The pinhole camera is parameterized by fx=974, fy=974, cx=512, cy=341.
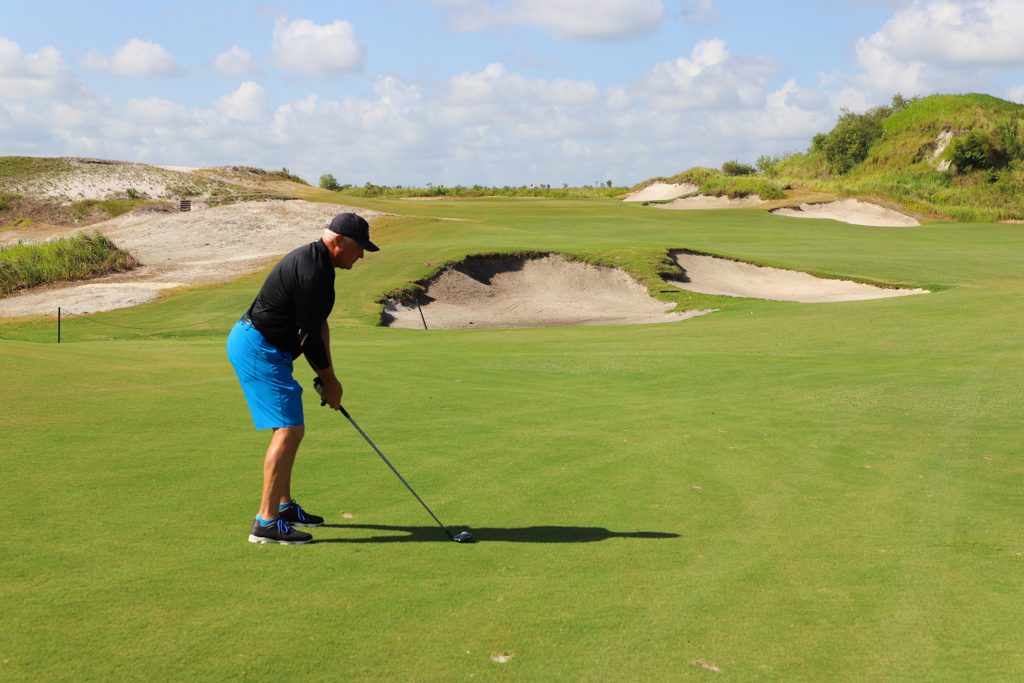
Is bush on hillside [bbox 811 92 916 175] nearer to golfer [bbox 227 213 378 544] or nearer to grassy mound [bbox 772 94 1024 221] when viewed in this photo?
grassy mound [bbox 772 94 1024 221]

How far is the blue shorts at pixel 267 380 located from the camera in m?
6.96

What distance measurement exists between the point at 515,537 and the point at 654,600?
4.90 ft

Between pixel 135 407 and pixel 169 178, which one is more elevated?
pixel 169 178

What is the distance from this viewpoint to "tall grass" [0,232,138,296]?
117ft

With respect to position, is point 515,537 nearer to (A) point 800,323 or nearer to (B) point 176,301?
(A) point 800,323

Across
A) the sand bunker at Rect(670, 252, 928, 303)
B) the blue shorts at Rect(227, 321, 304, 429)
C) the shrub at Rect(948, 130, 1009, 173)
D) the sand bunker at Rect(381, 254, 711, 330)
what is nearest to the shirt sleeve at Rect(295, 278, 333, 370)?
the blue shorts at Rect(227, 321, 304, 429)

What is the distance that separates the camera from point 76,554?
239 inches

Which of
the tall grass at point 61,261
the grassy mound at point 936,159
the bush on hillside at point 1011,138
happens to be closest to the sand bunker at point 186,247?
the tall grass at point 61,261

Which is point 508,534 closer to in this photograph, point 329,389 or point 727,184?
point 329,389

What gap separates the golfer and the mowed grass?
1.72ft

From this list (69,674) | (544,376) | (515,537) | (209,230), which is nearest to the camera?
(69,674)

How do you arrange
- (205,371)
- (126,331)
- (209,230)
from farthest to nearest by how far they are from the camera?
(209,230) → (126,331) → (205,371)

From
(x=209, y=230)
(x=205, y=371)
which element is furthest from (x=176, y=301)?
(x=205, y=371)

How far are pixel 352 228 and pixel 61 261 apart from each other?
34.5 meters
